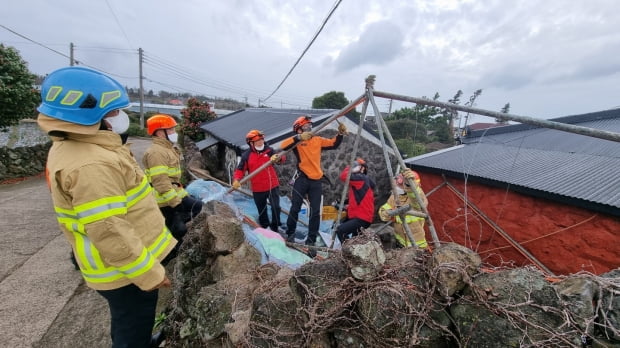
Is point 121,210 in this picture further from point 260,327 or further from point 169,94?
point 169,94

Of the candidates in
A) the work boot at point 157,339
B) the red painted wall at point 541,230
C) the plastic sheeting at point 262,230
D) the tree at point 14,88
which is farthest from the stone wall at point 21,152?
the red painted wall at point 541,230

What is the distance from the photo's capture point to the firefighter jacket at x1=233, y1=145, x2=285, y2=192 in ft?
16.8

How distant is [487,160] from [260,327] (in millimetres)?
6483

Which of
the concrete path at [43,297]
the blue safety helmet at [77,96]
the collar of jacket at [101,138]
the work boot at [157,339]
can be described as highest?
the blue safety helmet at [77,96]

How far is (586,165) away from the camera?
16.4 feet

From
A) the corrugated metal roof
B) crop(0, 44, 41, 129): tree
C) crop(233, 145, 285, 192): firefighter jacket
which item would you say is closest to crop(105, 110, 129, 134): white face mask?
crop(233, 145, 285, 192): firefighter jacket

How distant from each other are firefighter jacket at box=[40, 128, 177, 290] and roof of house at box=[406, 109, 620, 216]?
534cm

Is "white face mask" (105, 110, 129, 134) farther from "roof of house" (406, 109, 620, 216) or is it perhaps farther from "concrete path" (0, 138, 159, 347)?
"roof of house" (406, 109, 620, 216)

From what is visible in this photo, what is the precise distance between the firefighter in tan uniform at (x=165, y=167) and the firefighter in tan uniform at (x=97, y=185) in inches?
69.2

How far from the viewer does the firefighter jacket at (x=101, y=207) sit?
1533mm

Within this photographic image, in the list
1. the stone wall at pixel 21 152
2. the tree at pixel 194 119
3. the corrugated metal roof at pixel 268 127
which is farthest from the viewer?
the tree at pixel 194 119

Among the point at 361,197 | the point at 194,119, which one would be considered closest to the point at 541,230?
the point at 361,197

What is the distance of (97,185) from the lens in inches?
60.7

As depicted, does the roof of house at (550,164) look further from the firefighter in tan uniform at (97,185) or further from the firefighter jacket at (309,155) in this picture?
the firefighter in tan uniform at (97,185)
